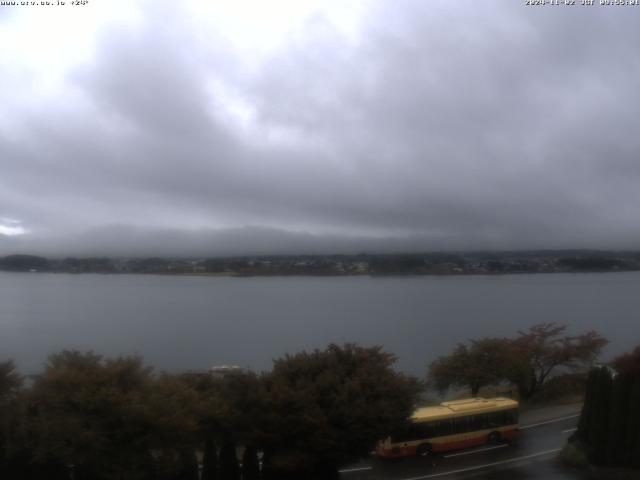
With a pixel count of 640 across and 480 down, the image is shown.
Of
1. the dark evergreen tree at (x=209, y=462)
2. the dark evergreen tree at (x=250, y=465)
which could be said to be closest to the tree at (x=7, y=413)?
the dark evergreen tree at (x=209, y=462)

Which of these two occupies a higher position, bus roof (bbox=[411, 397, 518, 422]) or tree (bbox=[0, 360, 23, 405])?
tree (bbox=[0, 360, 23, 405])

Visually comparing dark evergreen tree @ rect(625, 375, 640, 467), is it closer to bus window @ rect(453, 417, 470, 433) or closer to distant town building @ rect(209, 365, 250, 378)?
bus window @ rect(453, 417, 470, 433)

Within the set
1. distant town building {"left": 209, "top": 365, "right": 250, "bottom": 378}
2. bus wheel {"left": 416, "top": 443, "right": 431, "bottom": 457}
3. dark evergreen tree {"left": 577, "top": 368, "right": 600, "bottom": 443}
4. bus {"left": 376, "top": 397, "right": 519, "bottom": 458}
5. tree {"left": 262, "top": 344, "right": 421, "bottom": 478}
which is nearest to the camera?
tree {"left": 262, "top": 344, "right": 421, "bottom": 478}

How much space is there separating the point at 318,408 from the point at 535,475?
5835mm

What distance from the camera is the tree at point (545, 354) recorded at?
28.0 metres

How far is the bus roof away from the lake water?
17.3m

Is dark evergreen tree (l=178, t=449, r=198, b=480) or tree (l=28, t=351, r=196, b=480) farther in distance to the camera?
dark evergreen tree (l=178, t=449, r=198, b=480)

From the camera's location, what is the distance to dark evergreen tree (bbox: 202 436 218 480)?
1403cm

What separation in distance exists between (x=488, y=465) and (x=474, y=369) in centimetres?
879

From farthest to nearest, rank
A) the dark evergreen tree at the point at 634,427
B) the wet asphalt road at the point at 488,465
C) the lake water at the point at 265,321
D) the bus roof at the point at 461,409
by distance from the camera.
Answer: the lake water at the point at 265,321, the bus roof at the point at 461,409, the wet asphalt road at the point at 488,465, the dark evergreen tree at the point at 634,427

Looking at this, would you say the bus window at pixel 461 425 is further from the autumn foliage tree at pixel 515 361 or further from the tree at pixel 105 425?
the tree at pixel 105 425

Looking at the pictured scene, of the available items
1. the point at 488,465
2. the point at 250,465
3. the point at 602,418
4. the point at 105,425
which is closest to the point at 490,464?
the point at 488,465

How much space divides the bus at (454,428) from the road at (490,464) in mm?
261

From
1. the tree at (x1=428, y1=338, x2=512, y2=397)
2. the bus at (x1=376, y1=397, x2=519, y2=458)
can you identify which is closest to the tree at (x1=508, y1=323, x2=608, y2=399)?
the tree at (x1=428, y1=338, x2=512, y2=397)
